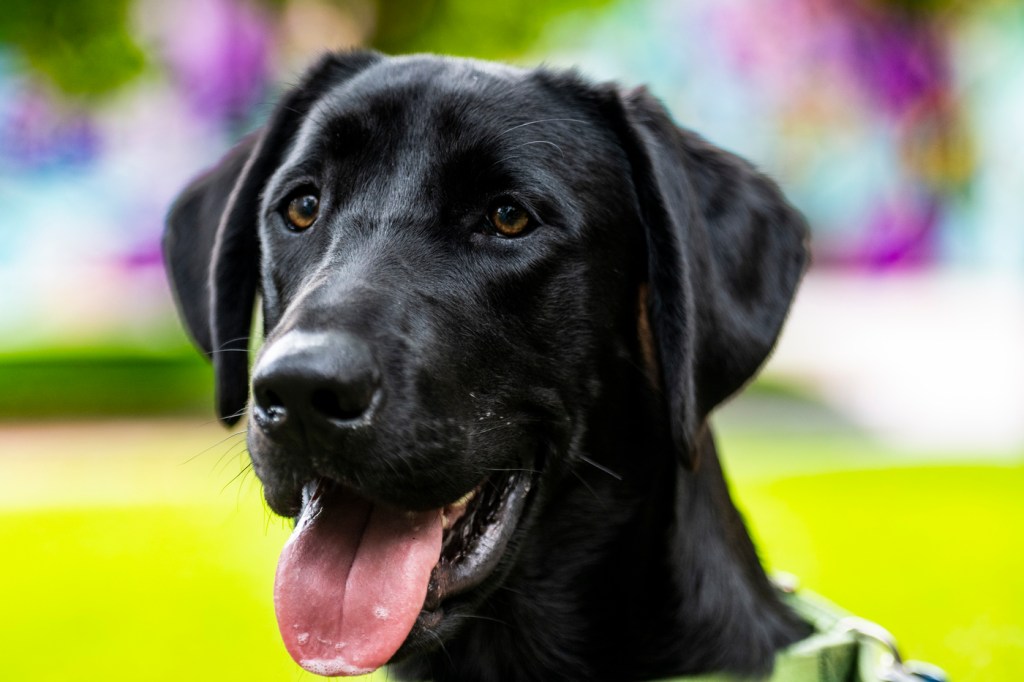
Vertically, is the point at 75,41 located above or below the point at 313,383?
below

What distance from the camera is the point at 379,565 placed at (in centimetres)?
231

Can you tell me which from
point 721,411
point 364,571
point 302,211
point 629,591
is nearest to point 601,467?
point 629,591

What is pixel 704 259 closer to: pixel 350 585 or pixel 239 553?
pixel 350 585

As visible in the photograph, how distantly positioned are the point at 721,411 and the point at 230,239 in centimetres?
916

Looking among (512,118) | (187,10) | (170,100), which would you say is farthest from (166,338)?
(512,118)

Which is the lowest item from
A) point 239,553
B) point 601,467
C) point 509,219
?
point 239,553

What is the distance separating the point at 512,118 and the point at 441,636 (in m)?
1.23

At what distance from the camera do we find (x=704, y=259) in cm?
261

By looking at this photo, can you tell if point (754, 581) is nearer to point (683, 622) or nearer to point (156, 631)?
point (683, 622)

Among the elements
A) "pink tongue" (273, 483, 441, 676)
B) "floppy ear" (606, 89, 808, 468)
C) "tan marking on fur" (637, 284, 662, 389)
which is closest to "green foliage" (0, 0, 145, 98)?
"floppy ear" (606, 89, 808, 468)

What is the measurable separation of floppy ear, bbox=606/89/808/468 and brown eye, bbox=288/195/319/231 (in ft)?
2.59

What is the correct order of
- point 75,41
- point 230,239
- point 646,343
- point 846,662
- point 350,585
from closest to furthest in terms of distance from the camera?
point 350,585 → point 846,662 → point 646,343 → point 230,239 → point 75,41

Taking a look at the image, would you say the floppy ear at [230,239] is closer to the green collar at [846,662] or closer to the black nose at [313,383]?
the black nose at [313,383]

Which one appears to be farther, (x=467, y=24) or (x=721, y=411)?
(x=467, y=24)
